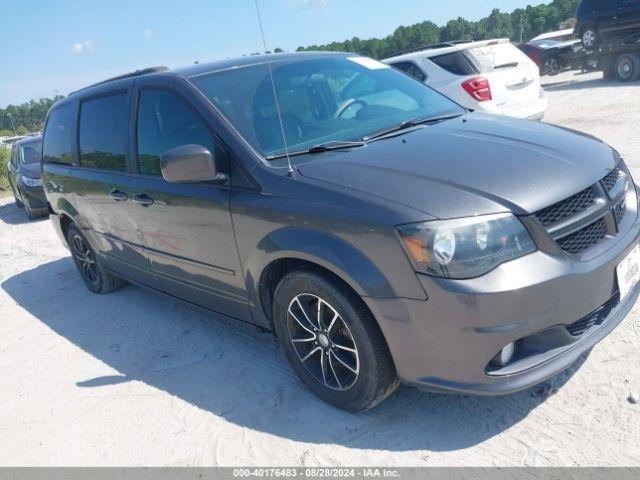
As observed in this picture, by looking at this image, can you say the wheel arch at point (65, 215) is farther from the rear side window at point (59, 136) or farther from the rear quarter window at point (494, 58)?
the rear quarter window at point (494, 58)

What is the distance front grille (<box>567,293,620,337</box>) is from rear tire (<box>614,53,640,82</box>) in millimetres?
13615

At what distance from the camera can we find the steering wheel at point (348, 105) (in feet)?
11.5

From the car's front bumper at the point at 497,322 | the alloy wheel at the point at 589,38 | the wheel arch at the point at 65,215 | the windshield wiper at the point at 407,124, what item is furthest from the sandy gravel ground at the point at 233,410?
the alloy wheel at the point at 589,38

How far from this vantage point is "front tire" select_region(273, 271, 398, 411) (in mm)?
2619

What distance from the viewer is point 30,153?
458 inches

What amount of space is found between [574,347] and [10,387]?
3.77 meters

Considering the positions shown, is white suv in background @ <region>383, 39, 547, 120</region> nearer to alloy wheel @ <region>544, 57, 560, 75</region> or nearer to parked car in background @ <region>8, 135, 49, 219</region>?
parked car in background @ <region>8, 135, 49, 219</region>

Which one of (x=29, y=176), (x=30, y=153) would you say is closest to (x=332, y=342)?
(x=29, y=176)

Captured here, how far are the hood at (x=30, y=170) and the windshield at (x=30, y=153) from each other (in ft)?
0.70

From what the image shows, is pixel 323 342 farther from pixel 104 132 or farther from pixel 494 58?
pixel 494 58

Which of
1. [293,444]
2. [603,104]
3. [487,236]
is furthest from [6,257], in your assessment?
[603,104]

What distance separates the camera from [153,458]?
115 inches

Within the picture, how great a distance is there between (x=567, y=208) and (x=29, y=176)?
10.7m

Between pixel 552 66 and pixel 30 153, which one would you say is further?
pixel 552 66
